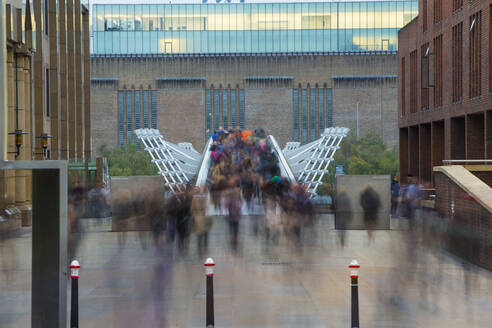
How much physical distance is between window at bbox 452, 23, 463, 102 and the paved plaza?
16.7 metres

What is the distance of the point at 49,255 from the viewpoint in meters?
7.78

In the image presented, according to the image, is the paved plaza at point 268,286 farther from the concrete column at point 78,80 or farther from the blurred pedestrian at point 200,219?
the concrete column at point 78,80

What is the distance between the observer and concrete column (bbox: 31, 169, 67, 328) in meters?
7.68

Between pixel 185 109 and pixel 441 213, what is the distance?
70233mm

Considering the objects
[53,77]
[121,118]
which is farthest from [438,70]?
[121,118]

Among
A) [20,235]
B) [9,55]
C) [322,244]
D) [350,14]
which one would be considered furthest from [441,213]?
[350,14]

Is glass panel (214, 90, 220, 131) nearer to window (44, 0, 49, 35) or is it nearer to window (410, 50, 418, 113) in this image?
window (410, 50, 418, 113)

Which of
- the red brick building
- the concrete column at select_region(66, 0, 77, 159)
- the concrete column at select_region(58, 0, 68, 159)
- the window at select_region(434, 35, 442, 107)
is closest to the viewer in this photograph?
the red brick building

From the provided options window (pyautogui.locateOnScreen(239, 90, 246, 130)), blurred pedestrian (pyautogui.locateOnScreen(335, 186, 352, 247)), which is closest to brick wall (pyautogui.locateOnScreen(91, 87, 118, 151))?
window (pyautogui.locateOnScreen(239, 90, 246, 130))

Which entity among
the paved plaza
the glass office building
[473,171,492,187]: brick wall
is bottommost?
the paved plaza

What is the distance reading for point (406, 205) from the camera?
26984 mm

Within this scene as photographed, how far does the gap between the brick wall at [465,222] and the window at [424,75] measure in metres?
19.8

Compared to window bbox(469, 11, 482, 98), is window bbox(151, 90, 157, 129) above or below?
above

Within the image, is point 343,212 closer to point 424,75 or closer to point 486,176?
point 486,176
